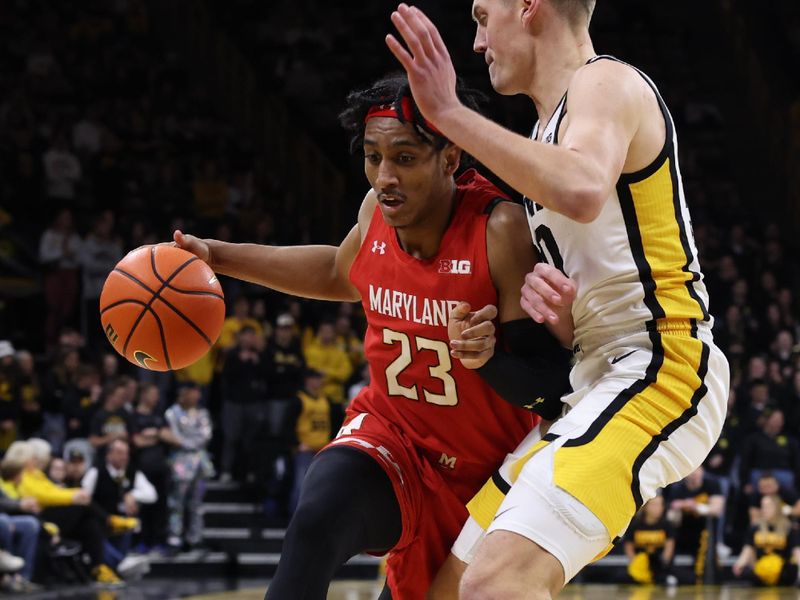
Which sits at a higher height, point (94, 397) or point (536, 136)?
point (536, 136)

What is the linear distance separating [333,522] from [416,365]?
0.61 meters

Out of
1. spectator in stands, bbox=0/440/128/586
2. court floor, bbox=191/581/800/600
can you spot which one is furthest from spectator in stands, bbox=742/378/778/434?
spectator in stands, bbox=0/440/128/586

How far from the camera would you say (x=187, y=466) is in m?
11.9

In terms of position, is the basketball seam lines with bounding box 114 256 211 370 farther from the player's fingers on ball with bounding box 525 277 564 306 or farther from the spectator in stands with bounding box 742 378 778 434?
the spectator in stands with bounding box 742 378 778 434

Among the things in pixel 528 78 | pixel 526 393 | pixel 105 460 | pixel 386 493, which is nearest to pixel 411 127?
pixel 528 78

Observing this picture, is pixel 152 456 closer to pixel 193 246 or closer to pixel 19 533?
pixel 19 533

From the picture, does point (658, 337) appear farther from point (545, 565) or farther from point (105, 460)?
point (105, 460)

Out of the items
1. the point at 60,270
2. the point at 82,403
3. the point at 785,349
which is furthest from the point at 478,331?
the point at 785,349

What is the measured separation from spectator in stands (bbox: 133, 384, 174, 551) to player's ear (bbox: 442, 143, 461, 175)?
796 centimetres

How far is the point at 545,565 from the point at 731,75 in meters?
17.6

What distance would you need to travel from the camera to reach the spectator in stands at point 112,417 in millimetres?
11484

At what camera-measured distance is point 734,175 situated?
1883 cm

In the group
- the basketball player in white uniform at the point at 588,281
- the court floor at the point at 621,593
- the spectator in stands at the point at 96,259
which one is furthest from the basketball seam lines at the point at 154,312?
the spectator in stands at the point at 96,259

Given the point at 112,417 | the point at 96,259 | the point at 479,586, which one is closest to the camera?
the point at 479,586
